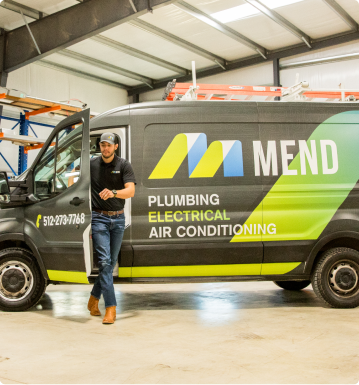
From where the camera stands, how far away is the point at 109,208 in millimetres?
4219

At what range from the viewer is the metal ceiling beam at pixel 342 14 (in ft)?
37.2

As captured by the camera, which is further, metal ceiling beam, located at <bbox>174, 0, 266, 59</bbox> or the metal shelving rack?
metal ceiling beam, located at <bbox>174, 0, 266, 59</bbox>

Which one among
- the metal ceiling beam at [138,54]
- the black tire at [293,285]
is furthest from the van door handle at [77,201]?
the metal ceiling beam at [138,54]

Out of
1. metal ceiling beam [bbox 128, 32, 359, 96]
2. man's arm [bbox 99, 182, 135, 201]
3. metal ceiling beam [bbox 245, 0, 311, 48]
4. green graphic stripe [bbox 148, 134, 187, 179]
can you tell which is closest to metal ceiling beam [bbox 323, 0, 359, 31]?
metal ceiling beam [bbox 128, 32, 359, 96]

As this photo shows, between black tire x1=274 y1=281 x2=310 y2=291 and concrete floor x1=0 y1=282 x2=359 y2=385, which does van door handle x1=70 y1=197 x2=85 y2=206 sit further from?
black tire x1=274 y1=281 x2=310 y2=291

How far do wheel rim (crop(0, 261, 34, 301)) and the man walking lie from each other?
863 millimetres

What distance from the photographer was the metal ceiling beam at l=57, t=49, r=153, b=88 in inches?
573

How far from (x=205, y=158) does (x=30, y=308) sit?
2421mm

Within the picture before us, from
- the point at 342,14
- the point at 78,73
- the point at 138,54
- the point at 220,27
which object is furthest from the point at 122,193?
the point at 78,73

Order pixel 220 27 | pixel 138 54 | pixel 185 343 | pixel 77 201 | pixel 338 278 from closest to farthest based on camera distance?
pixel 185 343 < pixel 77 201 < pixel 338 278 < pixel 220 27 < pixel 138 54

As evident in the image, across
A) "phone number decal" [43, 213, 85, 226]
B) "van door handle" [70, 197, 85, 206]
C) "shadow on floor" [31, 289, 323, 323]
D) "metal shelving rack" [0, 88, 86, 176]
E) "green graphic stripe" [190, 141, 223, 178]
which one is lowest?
"shadow on floor" [31, 289, 323, 323]

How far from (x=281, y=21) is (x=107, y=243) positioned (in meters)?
10.3

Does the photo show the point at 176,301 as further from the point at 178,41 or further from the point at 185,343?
the point at 178,41

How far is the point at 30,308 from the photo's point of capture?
15.8ft
